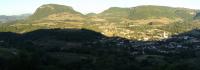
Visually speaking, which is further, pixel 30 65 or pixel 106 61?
pixel 106 61

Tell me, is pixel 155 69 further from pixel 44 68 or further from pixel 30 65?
pixel 30 65

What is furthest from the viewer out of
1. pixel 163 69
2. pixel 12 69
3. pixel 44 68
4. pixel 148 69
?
pixel 148 69

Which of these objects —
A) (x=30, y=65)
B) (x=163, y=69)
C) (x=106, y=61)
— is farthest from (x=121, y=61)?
(x=30, y=65)

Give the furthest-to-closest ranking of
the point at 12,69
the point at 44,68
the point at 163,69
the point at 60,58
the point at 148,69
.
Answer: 1. the point at 60,58
2. the point at 148,69
3. the point at 163,69
4. the point at 44,68
5. the point at 12,69

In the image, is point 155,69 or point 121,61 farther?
point 121,61

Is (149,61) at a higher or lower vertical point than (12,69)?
lower

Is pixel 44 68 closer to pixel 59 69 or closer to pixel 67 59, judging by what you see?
pixel 59 69

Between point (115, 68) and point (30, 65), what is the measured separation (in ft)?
160

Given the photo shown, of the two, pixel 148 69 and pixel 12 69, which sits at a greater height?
pixel 12 69

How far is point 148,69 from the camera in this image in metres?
167

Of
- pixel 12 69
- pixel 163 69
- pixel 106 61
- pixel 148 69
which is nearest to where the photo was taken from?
pixel 12 69

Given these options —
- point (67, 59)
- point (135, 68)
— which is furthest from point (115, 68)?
point (67, 59)

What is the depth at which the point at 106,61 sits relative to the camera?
182m

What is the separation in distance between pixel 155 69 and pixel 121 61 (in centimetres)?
3016
